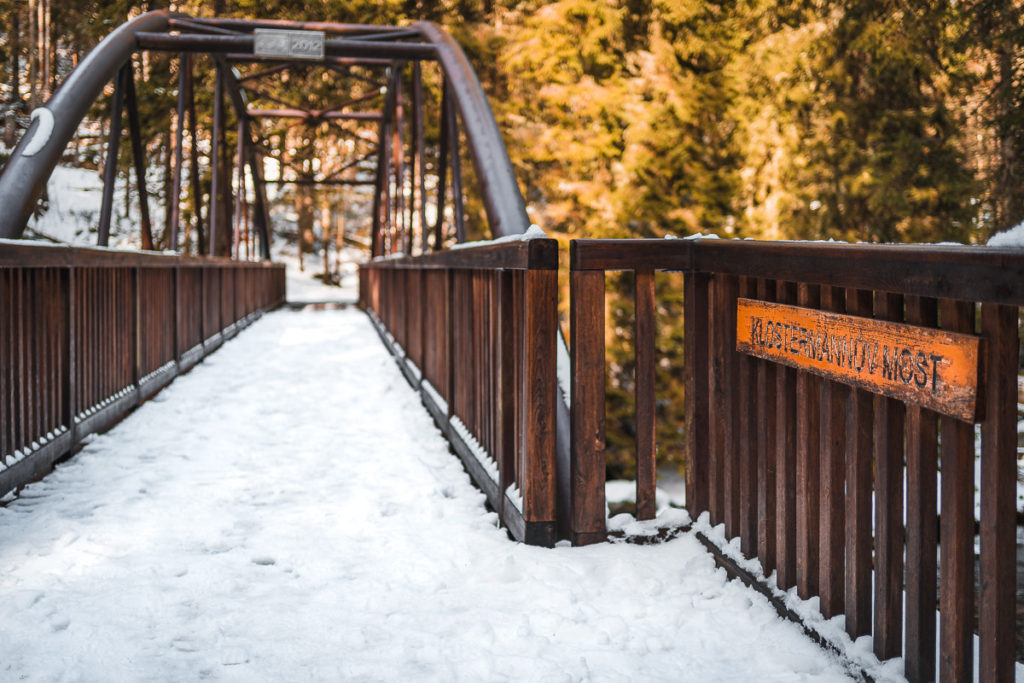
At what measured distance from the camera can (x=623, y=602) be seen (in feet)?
9.03

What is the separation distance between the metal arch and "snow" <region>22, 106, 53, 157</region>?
0.04 feet

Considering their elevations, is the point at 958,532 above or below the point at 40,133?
below

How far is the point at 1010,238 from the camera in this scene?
1638mm

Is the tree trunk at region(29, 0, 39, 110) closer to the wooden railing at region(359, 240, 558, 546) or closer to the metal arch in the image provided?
the metal arch

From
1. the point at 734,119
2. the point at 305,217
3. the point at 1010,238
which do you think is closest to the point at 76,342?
the point at 1010,238

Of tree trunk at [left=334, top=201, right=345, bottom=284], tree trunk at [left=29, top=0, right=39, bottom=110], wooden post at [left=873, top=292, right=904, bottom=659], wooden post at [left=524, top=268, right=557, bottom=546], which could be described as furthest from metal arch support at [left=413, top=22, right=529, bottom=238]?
tree trunk at [left=334, top=201, right=345, bottom=284]

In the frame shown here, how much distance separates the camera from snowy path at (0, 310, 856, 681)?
234cm

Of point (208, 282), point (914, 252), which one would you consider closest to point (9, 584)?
point (914, 252)

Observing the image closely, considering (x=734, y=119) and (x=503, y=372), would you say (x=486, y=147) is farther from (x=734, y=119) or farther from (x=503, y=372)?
(x=734, y=119)

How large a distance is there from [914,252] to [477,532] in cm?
215

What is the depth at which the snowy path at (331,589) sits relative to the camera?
7.68ft

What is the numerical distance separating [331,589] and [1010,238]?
227 centimetres

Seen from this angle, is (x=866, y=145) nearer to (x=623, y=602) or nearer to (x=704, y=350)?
(x=704, y=350)

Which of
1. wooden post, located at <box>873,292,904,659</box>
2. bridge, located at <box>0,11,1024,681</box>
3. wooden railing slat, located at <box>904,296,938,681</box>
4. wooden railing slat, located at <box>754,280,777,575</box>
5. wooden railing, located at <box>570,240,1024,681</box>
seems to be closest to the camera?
wooden railing, located at <box>570,240,1024,681</box>
